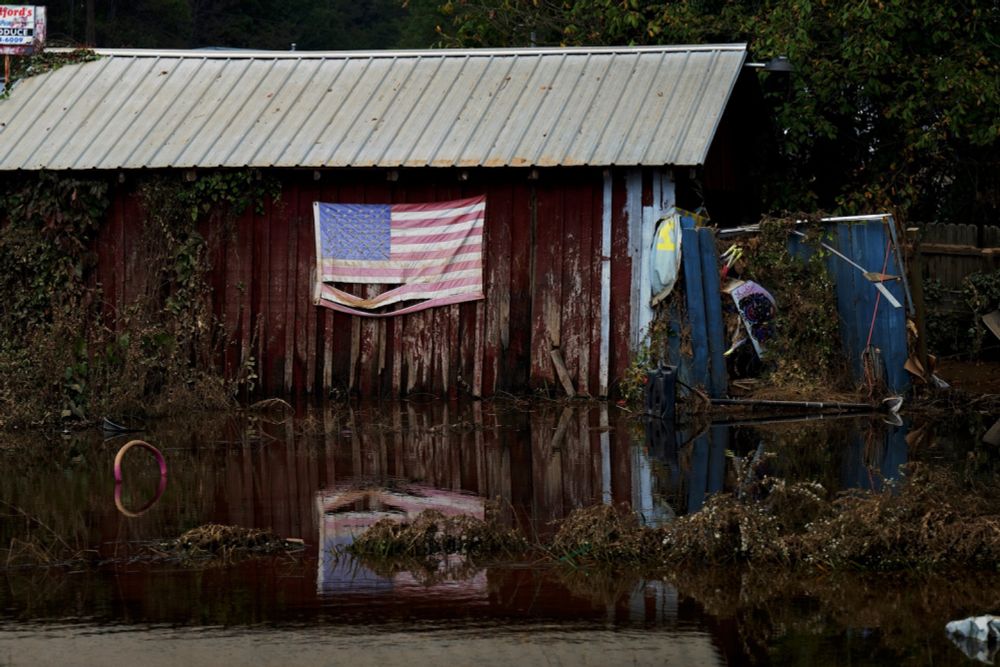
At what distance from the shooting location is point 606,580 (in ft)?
23.7

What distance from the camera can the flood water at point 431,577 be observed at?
614cm

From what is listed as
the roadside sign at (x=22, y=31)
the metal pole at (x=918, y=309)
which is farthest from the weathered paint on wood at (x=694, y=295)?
the roadside sign at (x=22, y=31)

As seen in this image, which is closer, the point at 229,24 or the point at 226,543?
the point at 226,543

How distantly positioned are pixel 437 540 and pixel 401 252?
805 centimetres

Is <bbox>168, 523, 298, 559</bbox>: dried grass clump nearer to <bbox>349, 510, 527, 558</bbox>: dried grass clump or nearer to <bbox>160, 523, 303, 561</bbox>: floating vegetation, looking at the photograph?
<bbox>160, 523, 303, 561</bbox>: floating vegetation

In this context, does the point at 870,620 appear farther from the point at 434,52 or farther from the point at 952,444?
the point at 434,52

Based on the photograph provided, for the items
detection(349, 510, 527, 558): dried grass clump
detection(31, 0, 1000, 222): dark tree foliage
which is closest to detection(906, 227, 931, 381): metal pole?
detection(31, 0, 1000, 222): dark tree foliage

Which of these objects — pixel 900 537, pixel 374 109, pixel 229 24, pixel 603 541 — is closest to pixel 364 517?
pixel 603 541

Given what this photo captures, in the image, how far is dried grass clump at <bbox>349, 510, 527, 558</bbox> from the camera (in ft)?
25.5

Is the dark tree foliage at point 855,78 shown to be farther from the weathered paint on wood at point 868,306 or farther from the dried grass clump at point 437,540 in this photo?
the dried grass clump at point 437,540

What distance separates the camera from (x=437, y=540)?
7.85 meters

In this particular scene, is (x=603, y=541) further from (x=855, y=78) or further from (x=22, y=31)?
(x=22, y=31)

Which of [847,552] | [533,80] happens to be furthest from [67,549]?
[533,80]

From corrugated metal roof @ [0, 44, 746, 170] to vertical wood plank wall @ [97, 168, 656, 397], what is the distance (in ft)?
1.26
